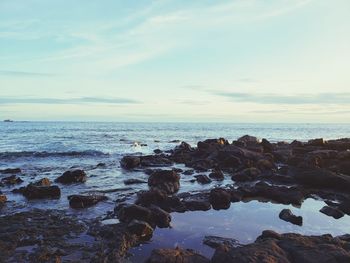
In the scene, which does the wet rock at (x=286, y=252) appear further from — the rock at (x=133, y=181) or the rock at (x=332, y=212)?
the rock at (x=133, y=181)

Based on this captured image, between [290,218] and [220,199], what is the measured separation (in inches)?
131

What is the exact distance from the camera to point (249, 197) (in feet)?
58.3

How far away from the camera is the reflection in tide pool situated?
11.1 m

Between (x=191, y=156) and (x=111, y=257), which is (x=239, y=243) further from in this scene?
(x=191, y=156)

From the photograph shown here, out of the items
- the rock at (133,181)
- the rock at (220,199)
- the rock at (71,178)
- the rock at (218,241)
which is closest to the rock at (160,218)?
the rock at (218,241)

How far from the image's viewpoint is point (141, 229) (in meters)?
11.8

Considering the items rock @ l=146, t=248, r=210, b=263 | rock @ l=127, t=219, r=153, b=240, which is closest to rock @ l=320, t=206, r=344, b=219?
rock @ l=127, t=219, r=153, b=240

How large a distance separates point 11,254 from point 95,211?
517 centimetres

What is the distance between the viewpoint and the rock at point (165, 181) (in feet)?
63.6

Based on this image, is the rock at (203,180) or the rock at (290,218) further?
the rock at (203,180)

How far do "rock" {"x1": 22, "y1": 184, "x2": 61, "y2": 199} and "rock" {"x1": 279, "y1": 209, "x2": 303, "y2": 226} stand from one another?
9838 mm

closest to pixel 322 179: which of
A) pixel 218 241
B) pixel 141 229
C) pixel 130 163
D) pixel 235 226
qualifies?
pixel 235 226

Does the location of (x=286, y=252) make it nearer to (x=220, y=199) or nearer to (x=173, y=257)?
(x=173, y=257)

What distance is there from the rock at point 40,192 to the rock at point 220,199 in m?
6.99
